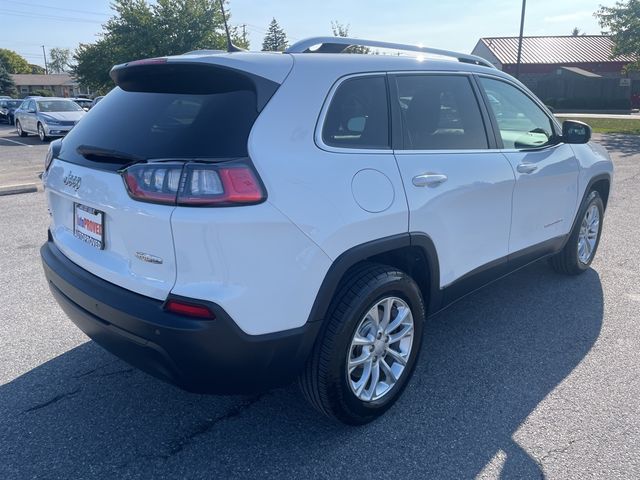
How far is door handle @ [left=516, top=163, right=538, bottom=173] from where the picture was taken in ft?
12.0

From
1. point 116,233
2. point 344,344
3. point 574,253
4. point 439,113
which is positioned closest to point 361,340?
point 344,344

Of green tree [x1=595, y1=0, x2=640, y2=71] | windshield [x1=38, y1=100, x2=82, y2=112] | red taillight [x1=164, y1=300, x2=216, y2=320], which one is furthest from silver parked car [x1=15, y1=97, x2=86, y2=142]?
green tree [x1=595, y1=0, x2=640, y2=71]

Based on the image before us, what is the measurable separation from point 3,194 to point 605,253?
329 inches

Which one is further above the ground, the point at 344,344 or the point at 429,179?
the point at 429,179

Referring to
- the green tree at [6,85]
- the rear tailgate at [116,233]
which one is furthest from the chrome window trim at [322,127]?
the green tree at [6,85]

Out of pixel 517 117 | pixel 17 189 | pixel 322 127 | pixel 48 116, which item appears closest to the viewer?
pixel 322 127

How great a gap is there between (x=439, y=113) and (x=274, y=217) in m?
1.49

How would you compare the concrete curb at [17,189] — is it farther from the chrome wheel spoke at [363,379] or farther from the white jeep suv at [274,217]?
the chrome wheel spoke at [363,379]

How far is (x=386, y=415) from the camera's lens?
2.94m

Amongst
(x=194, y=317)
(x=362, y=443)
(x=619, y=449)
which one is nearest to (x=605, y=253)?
(x=619, y=449)

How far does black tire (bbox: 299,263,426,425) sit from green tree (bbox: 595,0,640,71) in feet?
85.2

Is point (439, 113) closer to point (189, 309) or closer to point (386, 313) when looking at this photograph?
point (386, 313)

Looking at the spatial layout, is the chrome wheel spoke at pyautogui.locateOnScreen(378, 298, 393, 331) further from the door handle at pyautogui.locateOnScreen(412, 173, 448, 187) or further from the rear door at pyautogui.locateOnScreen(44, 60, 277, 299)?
the rear door at pyautogui.locateOnScreen(44, 60, 277, 299)

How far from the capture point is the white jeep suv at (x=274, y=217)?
2207 mm
